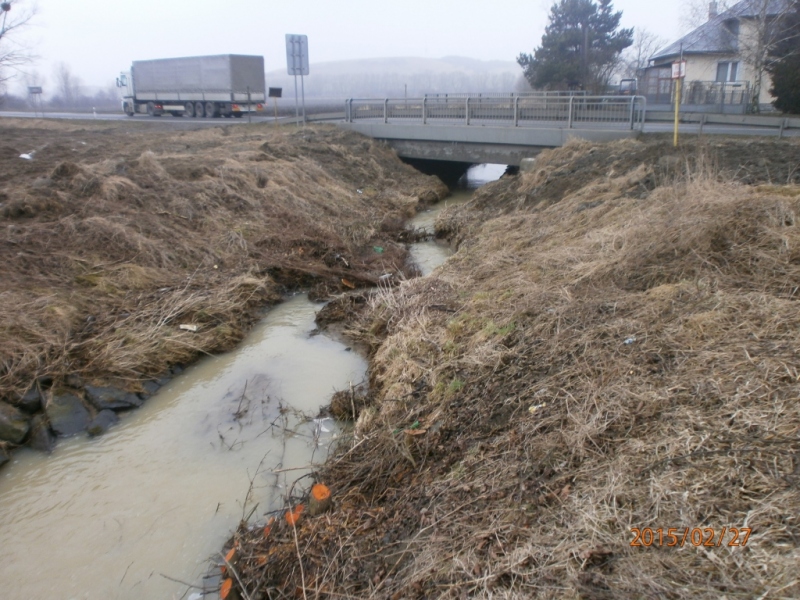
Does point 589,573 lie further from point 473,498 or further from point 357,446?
point 357,446

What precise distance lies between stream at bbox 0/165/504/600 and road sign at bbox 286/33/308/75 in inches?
739

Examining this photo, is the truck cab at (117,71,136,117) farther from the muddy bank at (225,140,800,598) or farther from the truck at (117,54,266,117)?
the muddy bank at (225,140,800,598)

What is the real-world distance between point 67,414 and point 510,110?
56.9 ft

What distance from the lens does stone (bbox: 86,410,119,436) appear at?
6984 mm

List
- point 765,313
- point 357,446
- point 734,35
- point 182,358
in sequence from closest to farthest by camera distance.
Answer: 1. point 765,313
2. point 357,446
3. point 182,358
4. point 734,35

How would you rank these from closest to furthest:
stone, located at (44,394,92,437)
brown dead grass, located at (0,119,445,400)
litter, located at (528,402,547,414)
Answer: litter, located at (528,402,547,414) → stone, located at (44,394,92,437) → brown dead grass, located at (0,119,445,400)

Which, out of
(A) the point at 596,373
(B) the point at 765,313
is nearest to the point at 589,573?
(A) the point at 596,373

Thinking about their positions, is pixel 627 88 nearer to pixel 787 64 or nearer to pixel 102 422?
pixel 787 64

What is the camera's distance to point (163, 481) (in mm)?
6059

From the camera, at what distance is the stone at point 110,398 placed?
735 centimetres

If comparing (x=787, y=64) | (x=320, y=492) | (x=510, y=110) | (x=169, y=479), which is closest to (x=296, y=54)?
(x=510, y=110)

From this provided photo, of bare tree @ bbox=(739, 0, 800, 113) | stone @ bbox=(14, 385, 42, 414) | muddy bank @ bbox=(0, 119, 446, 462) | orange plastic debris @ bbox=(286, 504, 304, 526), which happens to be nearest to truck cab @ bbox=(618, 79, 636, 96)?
bare tree @ bbox=(739, 0, 800, 113)

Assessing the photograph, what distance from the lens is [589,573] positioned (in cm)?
303

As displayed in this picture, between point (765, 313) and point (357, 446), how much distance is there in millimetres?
3758
